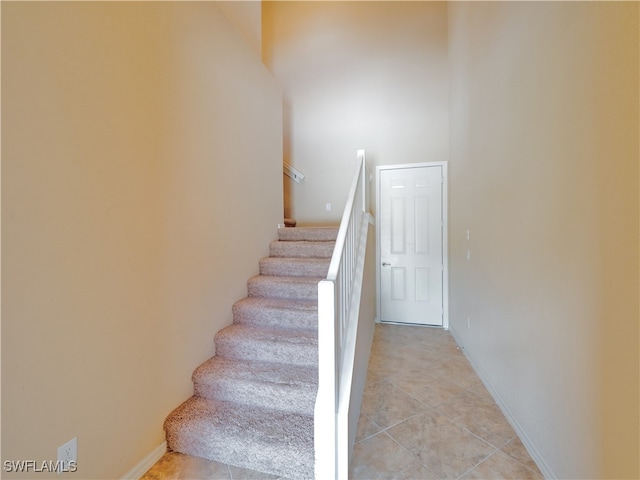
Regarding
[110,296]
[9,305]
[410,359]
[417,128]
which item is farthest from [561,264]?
[417,128]

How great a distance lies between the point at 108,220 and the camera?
1.29m

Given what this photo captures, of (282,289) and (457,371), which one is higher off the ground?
(282,289)

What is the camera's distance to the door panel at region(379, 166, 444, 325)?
3650 millimetres

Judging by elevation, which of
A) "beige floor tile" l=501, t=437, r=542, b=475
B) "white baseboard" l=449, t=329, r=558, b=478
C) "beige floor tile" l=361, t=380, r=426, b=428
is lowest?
"beige floor tile" l=361, t=380, r=426, b=428

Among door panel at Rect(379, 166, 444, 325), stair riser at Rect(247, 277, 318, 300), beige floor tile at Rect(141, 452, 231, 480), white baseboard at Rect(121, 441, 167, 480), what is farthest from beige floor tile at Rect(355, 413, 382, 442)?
door panel at Rect(379, 166, 444, 325)

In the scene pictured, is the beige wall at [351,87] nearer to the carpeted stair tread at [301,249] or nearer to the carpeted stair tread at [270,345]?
the carpeted stair tread at [301,249]

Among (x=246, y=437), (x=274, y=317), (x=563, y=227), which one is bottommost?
(x=246, y=437)

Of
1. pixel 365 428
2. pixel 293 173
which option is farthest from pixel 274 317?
pixel 293 173

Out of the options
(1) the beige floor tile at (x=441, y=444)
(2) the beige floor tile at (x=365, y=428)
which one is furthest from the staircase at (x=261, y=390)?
(1) the beige floor tile at (x=441, y=444)

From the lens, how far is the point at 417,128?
3.68 metres

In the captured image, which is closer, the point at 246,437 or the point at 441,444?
the point at 246,437

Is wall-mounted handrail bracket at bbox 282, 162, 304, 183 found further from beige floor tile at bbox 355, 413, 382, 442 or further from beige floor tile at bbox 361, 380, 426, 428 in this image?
beige floor tile at bbox 355, 413, 382, 442

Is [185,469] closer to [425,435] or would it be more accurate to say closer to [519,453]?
[425,435]

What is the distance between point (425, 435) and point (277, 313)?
129 centimetres
